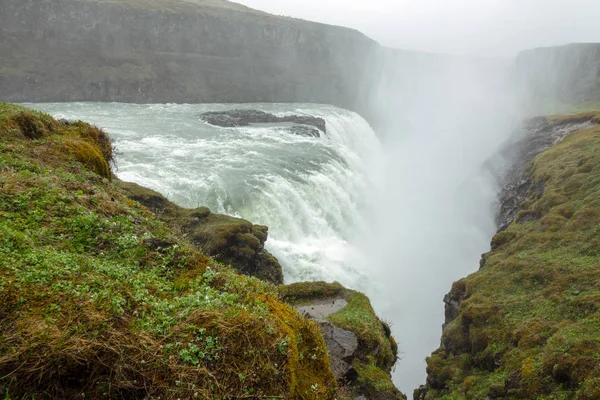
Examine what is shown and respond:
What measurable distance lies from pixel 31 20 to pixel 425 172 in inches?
3672

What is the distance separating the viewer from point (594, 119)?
4675cm

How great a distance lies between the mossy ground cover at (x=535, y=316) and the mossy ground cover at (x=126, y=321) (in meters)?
10.4

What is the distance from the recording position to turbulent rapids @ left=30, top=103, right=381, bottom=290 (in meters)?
26.4

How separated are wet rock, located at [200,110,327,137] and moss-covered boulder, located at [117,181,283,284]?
32022mm

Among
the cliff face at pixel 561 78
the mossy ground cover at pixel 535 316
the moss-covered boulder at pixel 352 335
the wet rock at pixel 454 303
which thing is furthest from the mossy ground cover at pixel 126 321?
the cliff face at pixel 561 78

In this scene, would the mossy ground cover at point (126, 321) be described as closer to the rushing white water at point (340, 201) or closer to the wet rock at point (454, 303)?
the rushing white water at point (340, 201)

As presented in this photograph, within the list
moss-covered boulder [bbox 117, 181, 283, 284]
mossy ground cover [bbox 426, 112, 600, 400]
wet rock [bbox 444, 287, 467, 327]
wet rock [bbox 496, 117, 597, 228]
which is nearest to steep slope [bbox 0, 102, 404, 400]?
moss-covered boulder [bbox 117, 181, 283, 284]

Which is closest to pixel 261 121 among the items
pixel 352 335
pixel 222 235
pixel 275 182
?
pixel 275 182

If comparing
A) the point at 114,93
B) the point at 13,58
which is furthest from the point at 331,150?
the point at 13,58

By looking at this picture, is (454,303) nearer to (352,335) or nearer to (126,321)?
(352,335)

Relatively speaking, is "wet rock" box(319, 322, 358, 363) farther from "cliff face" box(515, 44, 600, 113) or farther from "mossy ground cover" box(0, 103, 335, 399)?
"cliff face" box(515, 44, 600, 113)

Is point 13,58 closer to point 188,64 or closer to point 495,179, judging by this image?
→ point 188,64

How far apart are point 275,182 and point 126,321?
1028 inches

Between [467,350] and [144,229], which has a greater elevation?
[144,229]
